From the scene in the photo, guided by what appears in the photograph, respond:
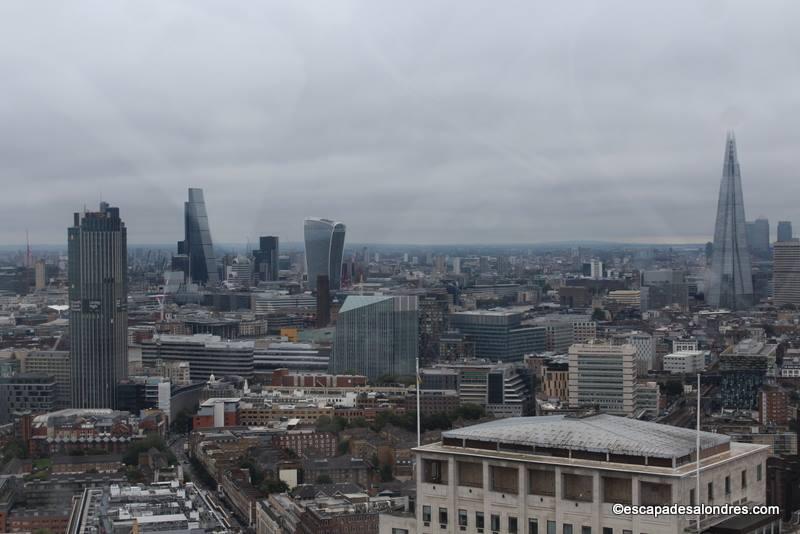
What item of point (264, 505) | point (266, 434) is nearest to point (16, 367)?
point (266, 434)

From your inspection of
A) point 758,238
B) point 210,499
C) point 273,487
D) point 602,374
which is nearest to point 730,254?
point 758,238

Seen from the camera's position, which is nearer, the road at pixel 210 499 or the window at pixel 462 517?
the window at pixel 462 517

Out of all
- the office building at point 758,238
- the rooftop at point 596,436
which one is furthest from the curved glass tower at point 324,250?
the rooftop at point 596,436

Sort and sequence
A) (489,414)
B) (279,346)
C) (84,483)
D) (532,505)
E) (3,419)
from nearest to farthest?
(532,505), (84,483), (489,414), (3,419), (279,346)

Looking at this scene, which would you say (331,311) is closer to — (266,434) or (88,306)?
(88,306)

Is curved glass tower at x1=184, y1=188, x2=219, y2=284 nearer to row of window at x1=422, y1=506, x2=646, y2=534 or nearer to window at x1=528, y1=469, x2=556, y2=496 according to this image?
row of window at x1=422, y1=506, x2=646, y2=534

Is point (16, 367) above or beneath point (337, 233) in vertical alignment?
beneath

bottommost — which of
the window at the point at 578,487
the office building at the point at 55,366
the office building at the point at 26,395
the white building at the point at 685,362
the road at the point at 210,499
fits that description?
the road at the point at 210,499

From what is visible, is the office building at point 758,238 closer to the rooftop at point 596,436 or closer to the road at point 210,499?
the road at point 210,499
